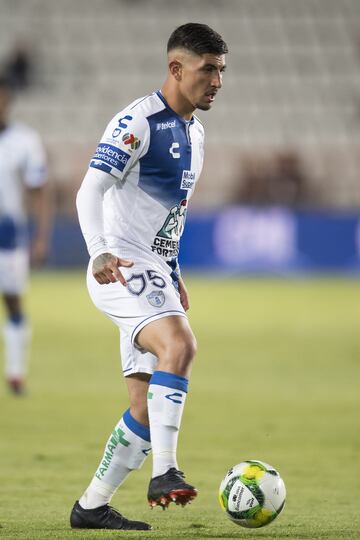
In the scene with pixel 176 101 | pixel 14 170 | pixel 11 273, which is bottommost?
pixel 11 273

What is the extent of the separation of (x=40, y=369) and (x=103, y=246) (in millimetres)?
7425

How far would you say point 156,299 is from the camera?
489cm

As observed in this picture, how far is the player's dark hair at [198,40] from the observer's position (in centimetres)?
496

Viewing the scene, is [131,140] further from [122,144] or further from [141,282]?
[141,282]

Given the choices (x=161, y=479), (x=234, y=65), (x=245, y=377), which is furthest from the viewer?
(x=234, y=65)

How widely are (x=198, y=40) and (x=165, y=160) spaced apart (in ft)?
1.71

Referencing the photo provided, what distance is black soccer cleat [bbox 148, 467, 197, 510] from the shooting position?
14.5 ft

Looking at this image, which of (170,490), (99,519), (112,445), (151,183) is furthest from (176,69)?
(99,519)

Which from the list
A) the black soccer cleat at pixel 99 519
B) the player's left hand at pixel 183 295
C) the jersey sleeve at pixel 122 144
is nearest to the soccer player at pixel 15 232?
the player's left hand at pixel 183 295

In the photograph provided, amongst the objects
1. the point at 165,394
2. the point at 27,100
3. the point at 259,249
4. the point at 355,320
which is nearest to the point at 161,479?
the point at 165,394

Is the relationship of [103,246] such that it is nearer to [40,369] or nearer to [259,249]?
[40,369]

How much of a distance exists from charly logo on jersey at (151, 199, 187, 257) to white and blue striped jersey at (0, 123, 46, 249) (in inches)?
214

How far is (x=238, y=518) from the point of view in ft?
16.0

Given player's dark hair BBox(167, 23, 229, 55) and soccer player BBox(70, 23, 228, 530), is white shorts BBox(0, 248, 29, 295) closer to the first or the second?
soccer player BBox(70, 23, 228, 530)
